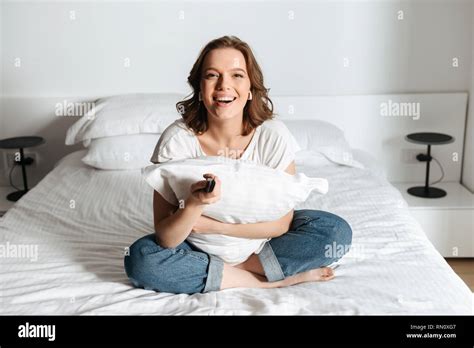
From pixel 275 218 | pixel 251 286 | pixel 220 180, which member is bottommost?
pixel 251 286

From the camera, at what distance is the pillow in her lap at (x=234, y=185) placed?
1525 mm

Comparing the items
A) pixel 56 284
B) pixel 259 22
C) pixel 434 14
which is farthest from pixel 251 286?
pixel 434 14

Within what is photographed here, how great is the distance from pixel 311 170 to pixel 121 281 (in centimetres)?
109

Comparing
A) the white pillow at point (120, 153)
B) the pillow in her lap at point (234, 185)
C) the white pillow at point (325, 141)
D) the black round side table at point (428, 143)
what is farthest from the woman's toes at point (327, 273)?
the black round side table at point (428, 143)

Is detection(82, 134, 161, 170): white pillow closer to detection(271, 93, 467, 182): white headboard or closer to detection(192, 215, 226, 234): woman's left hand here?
detection(271, 93, 467, 182): white headboard

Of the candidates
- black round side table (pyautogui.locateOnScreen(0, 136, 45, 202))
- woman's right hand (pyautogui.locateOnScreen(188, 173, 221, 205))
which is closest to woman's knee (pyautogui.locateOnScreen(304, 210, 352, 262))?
woman's right hand (pyautogui.locateOnScreen(188, 173, 221, 205))

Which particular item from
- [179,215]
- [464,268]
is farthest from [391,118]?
[179,215]

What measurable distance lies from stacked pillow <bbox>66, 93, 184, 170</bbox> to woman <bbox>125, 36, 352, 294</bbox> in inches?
32.8

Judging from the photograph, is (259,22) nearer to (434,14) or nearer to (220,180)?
(434,14)

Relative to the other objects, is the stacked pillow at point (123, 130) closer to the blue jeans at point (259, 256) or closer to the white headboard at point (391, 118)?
the white headboard at point (391, 118)

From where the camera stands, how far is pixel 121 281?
163 centimetres

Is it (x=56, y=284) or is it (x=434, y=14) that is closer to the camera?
(x=56, y=284)

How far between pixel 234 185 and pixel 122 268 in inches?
16.1

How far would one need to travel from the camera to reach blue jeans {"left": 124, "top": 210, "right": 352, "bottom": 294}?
5.12ft
